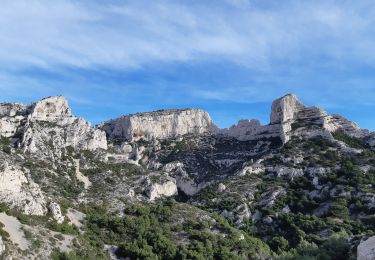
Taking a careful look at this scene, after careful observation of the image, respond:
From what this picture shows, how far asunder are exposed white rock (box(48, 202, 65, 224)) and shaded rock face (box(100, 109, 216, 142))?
260 ft

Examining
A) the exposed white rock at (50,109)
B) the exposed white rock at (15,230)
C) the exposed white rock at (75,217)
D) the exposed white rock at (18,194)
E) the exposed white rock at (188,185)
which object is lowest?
the exposed white rock at (15,230)

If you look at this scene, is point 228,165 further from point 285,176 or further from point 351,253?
point 351,253

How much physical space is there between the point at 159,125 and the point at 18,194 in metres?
92.7

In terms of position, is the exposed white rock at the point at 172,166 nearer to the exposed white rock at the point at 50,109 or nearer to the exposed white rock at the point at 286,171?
the exposed white rock at the point at 286,171

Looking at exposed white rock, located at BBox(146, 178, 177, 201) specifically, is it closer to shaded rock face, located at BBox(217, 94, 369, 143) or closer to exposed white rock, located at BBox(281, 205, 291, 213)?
exposed white rock, located at BBox(281, 205, 291, 213)

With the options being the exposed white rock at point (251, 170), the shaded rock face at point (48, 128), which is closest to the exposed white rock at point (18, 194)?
the shaded rock face at point (48, 128)

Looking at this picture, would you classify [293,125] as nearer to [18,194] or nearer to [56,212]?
[56,212]

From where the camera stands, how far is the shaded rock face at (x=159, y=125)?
17012 cm

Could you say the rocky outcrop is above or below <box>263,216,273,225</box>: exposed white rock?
above

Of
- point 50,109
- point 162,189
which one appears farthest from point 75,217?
point 50,109

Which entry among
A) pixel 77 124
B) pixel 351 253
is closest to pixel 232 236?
pixel 351 253

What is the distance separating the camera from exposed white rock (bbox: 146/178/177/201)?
118062 millimetres

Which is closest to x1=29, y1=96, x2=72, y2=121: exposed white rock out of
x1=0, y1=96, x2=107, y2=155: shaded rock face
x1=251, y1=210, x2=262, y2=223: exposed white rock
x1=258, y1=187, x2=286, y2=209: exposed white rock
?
x1=0, y1=96, x2=107, y2=155: shaded rock face

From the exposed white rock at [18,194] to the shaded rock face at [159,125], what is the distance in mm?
79056
